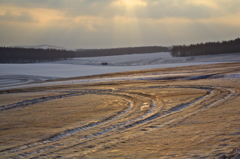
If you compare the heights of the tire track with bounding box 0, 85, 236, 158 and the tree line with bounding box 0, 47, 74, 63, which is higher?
the tree line with bounding box 0, 47, 74, 63

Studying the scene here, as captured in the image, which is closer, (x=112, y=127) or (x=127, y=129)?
(x=127, y=129)

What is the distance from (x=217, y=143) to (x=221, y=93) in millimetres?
9666

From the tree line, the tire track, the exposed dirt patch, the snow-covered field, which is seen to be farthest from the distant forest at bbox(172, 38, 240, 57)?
the exposed dirt patch

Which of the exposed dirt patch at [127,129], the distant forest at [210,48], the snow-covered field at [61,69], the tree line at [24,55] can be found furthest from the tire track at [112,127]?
the tree line at [24,55]

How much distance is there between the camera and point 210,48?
10994 cm

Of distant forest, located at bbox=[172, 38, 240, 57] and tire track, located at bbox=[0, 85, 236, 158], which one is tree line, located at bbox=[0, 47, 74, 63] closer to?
distant forest, located at bbox=[172, 38, 240, 57]

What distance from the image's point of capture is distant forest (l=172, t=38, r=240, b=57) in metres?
103

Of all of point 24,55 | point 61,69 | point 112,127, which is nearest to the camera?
point 112,127

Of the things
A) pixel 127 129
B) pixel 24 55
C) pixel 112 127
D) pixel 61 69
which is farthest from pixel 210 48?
pixel 127 129

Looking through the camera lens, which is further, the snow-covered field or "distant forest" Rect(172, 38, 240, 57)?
"distant forest" Rect(172, 38, 240, 57)

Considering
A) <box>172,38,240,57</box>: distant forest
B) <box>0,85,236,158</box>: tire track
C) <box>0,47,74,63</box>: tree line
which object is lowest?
<box>0,85,236,158</box>: tire track

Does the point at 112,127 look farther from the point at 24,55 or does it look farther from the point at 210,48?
the point at 24,55

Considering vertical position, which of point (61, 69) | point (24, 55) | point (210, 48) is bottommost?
point (61, 69)

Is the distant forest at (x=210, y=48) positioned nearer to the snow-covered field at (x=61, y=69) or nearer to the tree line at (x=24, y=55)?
the snow-covered field at (x=61, y=69)
